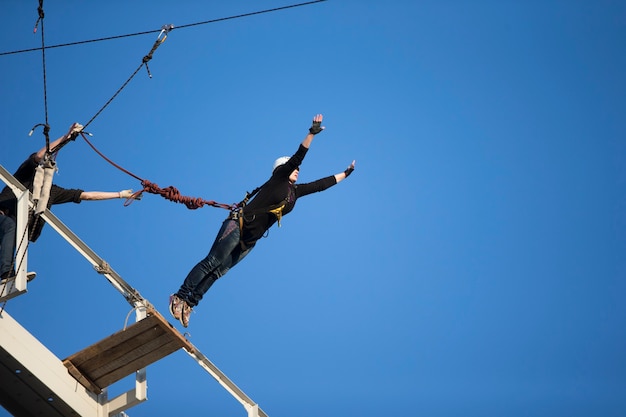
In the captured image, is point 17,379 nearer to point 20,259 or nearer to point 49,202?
point 20,259

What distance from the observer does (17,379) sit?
9.65m

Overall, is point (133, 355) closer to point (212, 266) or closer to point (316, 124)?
point (212, 266)

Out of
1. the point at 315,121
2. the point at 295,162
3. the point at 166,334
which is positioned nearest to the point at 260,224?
the point at 295,162

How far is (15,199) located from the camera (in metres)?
10.0

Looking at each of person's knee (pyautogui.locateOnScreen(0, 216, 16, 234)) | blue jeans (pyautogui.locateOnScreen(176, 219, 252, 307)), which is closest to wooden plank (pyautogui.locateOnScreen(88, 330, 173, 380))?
person's knee (pyautogui.locateOnScreen(0, 216, 16, 234))

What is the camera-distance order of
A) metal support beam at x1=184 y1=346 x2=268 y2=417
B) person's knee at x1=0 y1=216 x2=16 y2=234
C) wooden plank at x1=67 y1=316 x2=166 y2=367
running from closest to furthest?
person's knee at x1=0 y1=216 x2=16 y2=234 → wooden plank at x1=67 y1=316 x2=166 y2=367 → metal support beam at x1=184 y1=346 x2=268 y2=417

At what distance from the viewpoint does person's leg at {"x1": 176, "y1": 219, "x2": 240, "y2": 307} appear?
12.1 m

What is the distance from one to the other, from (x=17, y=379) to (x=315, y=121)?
476 cm

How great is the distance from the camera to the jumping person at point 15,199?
30.8 ft

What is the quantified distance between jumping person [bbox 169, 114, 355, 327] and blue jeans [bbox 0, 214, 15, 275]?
108 inches

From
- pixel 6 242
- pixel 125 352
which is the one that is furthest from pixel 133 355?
pixel 6 242

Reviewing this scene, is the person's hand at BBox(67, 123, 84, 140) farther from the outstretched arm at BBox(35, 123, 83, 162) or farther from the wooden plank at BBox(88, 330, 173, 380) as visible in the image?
the wooden plank at BBox(88, 330, 173, 380)

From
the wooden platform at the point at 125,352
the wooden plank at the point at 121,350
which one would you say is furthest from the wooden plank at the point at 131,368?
the wooden plank at the point at 121,350

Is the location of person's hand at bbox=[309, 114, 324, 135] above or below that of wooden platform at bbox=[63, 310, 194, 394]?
above
